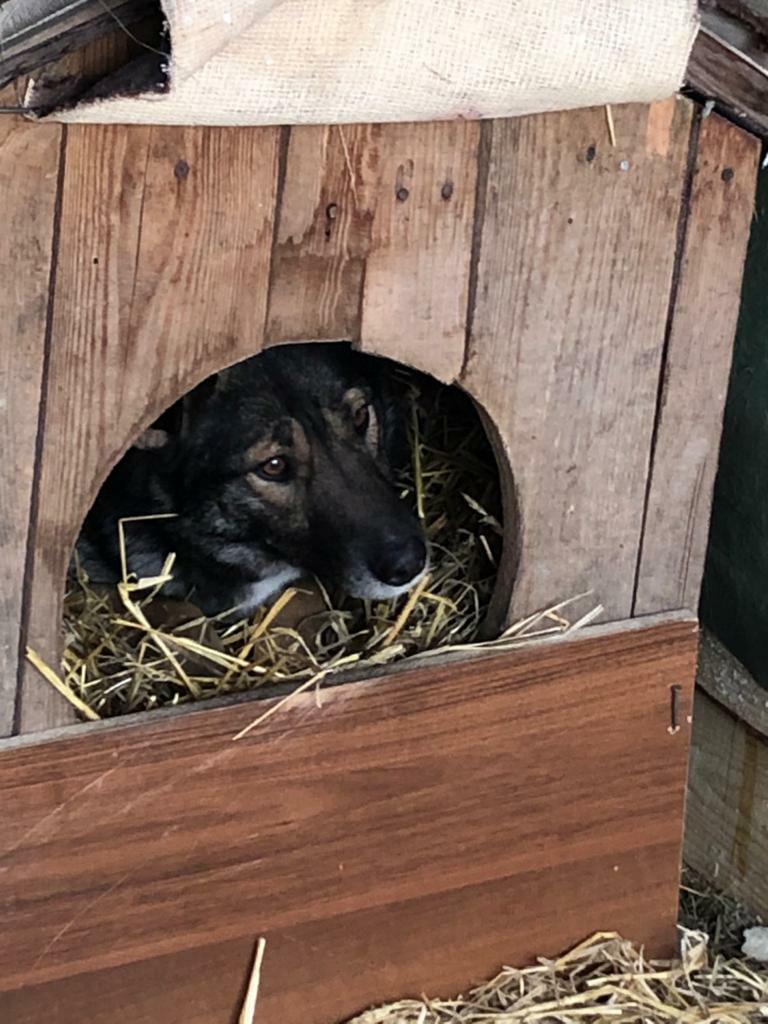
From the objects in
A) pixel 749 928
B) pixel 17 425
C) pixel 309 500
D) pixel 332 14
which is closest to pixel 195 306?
pixel 17 425

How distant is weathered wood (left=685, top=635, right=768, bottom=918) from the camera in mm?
3154

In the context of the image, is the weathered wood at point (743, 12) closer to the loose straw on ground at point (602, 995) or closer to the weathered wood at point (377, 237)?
the weathered wood at point (377, 237)

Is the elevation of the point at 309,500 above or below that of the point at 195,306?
below

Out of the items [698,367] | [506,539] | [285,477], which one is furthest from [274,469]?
[698,367]

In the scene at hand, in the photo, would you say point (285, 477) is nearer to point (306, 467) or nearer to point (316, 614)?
point (306, 467)

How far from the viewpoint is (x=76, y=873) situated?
87.9 inches

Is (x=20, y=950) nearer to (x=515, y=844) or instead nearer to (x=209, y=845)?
(x=209, y=845)

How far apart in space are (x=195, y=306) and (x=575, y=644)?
0.91 meters

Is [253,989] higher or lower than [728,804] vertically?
lower

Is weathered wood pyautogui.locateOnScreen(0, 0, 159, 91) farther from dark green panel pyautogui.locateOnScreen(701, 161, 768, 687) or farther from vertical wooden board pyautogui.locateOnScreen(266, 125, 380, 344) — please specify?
dark green panel pyautogui.locateOnScreen(701, 161, 768, 687)

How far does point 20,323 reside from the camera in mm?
1906

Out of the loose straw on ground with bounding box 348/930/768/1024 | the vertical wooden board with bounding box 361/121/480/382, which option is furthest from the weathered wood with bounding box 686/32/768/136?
the loose straw on ground with bounding box 348/930/768/1024

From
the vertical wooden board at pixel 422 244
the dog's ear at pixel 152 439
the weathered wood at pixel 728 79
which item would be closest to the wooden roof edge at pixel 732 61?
the weathered wood at pixel 728 79

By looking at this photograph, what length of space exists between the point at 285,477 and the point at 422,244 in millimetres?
615
